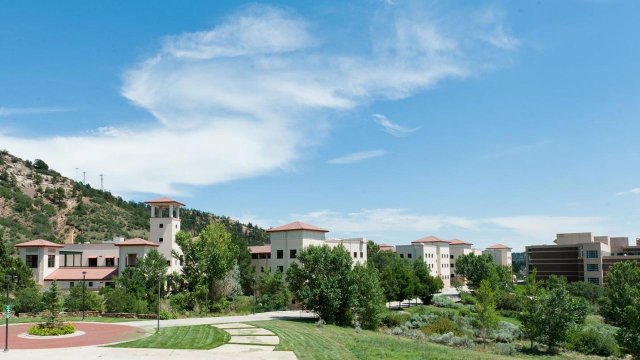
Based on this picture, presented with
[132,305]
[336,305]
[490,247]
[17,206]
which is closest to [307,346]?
[336,305]

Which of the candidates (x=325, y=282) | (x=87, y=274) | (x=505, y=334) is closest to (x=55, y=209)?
(x=87, y=274)

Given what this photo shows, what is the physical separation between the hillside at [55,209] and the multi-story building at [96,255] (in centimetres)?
2512

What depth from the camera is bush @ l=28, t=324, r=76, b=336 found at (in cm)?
3594

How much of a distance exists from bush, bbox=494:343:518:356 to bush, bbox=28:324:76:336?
33679 millimetres

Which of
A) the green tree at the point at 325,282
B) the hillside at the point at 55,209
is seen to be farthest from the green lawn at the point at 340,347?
the hillside at the point at 55,209

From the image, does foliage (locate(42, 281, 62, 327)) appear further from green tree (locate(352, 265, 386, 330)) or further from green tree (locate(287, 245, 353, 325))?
green tree (locate(352, 265, 386, 330))

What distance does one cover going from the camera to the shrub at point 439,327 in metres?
53.4

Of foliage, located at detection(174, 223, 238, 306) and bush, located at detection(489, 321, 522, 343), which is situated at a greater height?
foliage, located at detection(174, 223, 238, 306)

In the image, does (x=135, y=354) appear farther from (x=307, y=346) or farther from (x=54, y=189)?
(x=54, y=189)

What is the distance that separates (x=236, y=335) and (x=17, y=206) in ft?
295

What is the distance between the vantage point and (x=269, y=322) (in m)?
45.6

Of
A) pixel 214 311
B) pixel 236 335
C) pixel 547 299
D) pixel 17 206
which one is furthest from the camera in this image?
pixel 17 206

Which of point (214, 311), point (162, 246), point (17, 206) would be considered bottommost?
point (214, 311)

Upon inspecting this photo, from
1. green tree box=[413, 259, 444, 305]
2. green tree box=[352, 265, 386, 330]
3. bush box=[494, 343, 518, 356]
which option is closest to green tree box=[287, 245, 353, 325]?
green tree box=[352, 265, 386, 330]
